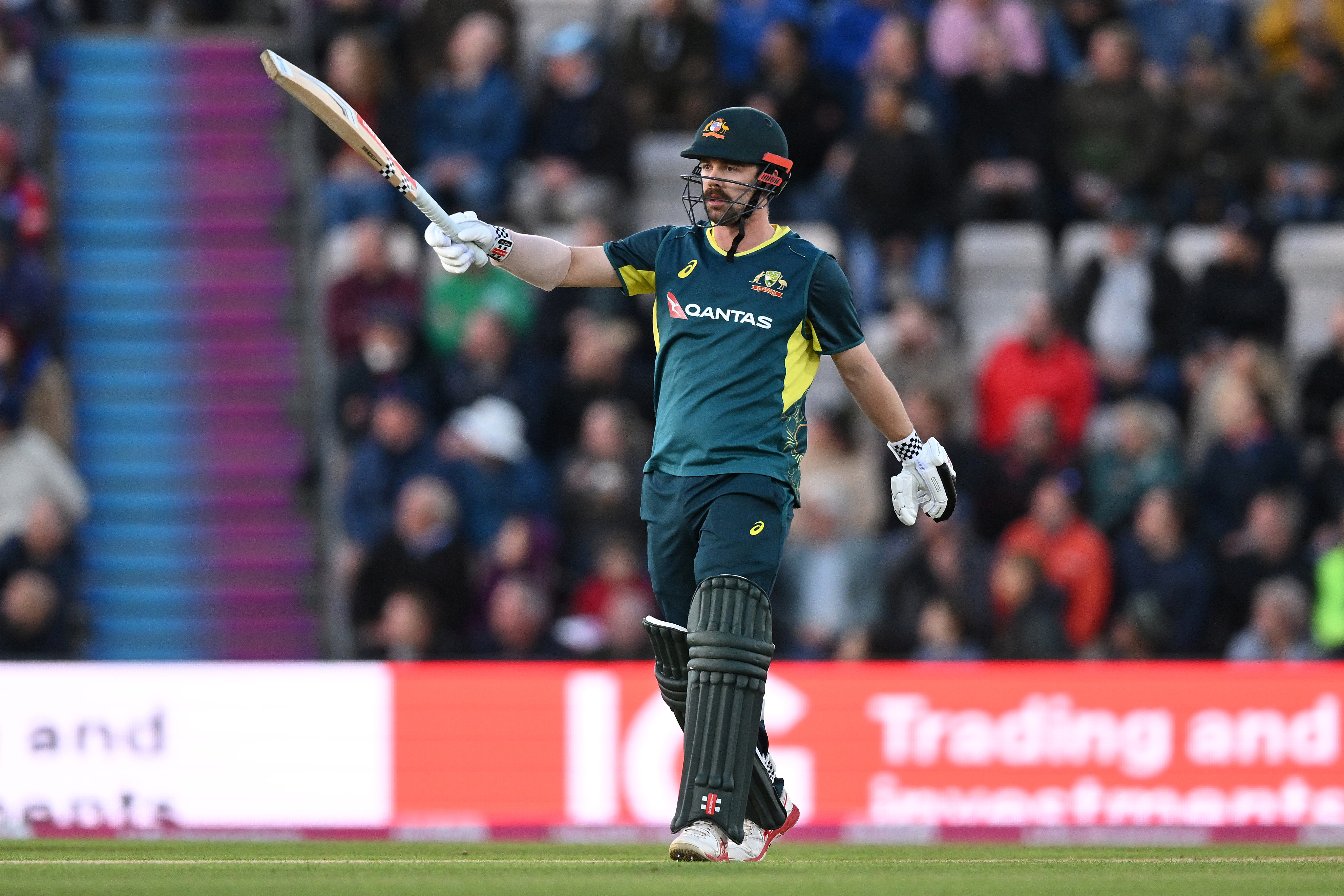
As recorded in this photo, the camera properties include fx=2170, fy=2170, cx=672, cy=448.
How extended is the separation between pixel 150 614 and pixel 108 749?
3.14m

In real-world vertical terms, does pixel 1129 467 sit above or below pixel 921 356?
below

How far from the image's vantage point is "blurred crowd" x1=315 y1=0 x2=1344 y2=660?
1278 cm

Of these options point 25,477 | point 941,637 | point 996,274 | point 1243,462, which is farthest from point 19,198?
point 1243,462

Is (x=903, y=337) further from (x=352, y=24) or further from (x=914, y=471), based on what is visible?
(x=914, y=471)

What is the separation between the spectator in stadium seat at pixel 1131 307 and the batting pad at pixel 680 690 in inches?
295

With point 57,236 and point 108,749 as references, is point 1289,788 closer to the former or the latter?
point 108,749

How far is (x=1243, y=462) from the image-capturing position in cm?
1374

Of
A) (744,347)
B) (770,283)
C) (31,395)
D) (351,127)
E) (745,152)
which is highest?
(351,127)

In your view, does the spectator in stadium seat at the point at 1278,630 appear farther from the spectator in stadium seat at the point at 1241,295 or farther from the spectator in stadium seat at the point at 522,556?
the spectator in stadium seat at the point at 522,556

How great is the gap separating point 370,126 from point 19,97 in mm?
2528

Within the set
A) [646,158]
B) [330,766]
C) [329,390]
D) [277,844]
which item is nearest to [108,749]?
[330,766]

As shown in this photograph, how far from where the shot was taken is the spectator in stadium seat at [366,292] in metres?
13.8

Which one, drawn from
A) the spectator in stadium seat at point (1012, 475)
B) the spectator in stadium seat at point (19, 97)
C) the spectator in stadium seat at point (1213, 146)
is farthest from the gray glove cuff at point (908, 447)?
the spectator in stadium seat at point (19, 97)

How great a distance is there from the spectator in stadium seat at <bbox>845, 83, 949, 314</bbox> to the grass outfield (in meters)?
6.31
